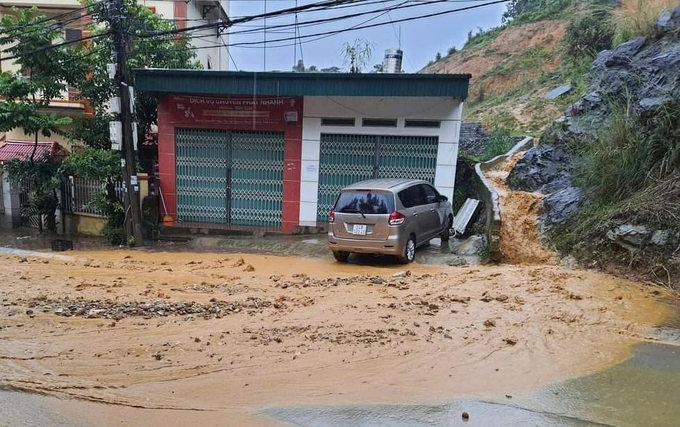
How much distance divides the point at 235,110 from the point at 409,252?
6.64m

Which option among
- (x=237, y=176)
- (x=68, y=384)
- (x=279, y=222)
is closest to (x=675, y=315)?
(x=68, y=384)

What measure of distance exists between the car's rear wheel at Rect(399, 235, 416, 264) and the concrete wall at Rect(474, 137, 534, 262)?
59.7 inches

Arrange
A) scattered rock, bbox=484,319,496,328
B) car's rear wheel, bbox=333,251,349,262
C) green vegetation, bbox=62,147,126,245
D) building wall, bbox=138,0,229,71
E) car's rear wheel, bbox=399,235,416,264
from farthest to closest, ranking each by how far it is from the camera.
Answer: building wall, bbox=138,0,229,71 → green vegetation, bbox=62,147,126,245 → car's rear wheel, bbox=333,251,349,262 → car's rear wheel, bbox=399,235,416,264 → scattered rock, bbox=484,319,496,328

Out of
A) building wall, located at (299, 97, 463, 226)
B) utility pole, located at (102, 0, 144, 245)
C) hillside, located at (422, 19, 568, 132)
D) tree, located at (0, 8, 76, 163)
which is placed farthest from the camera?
hillside, located at (422, 19, 568, 132)

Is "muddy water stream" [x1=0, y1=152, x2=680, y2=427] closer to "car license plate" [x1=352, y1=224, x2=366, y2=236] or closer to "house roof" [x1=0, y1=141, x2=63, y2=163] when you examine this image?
"car license plate" [x1=352, y1=224, x2=366, y2=236]

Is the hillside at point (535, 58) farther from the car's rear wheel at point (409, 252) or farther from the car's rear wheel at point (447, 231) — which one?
the car's rear wheel at point (409, 252)

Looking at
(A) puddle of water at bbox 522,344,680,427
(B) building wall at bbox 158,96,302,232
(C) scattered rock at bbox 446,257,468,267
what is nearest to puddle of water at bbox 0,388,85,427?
(A) puddle of water at bbox 522,344,680,427

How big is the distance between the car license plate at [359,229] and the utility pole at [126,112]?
6.02 meters

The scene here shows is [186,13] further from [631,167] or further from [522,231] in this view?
[631,167]

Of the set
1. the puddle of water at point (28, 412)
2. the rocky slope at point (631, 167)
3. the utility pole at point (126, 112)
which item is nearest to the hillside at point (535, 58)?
the rocky slope at point (631, 167)

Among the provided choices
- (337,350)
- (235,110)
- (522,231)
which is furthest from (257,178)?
(337,350)

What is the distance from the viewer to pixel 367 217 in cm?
909

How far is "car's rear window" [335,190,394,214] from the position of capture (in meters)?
9.03

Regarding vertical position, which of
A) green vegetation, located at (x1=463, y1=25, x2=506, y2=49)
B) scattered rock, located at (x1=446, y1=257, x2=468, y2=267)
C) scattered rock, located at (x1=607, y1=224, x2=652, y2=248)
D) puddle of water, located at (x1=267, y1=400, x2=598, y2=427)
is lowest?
scattered rock, located at (x1=446, y1=257, x2=468, y2=267)
